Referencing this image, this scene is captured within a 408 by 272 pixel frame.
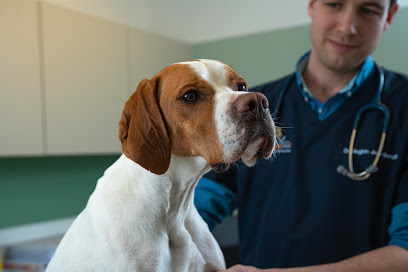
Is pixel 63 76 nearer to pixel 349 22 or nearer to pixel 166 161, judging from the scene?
pixel 349 22

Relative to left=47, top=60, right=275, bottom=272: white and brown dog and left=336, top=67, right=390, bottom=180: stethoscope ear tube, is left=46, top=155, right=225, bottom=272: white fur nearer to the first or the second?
left=47, top=60, right=275, bottom=272: white and brown dog

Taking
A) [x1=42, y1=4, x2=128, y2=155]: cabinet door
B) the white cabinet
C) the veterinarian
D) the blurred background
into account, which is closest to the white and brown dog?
the veterinarian

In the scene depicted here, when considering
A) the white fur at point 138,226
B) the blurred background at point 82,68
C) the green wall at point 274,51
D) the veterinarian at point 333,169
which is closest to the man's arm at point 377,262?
the veterinarian at point 333,169

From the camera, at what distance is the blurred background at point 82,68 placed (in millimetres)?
2271

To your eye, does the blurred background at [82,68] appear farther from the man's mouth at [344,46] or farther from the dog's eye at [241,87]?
the dog's eye at [241,87]

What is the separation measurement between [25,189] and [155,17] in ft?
5.89

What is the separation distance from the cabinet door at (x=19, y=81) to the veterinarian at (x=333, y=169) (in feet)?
4.34

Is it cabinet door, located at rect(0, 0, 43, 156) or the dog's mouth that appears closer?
the dog's mouth

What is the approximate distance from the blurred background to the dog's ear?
1.42 meters

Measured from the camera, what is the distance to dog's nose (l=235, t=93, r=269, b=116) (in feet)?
2.68

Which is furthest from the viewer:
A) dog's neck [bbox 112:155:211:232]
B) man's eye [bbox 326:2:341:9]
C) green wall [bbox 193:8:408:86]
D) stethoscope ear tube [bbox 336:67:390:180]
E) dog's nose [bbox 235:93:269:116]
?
green wall [bbox 193:8:408:86]

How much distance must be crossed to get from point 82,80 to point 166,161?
1837mm

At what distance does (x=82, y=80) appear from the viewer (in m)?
2.57

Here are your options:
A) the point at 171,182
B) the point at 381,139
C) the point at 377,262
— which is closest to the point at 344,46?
the point at 381,139
